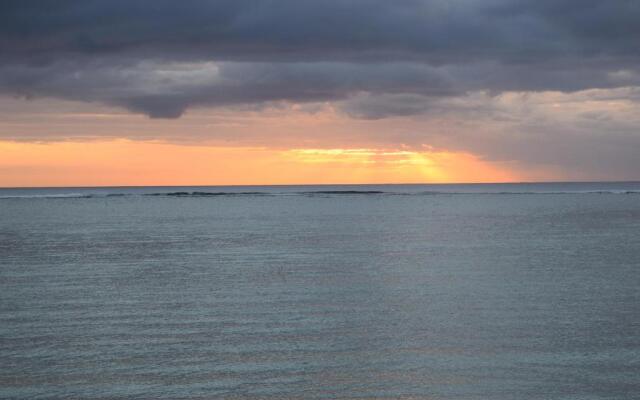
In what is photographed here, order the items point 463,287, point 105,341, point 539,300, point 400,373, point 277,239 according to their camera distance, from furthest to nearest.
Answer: point 277,239, point 463,287, point 539,300, point 105,341, point 400,373


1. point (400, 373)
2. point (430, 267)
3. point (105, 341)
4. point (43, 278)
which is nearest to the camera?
point (400, 373)

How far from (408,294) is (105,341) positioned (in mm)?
10457

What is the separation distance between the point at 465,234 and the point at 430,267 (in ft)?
66.9

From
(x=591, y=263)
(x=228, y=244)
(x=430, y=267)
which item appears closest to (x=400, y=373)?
(x=430, y=267)

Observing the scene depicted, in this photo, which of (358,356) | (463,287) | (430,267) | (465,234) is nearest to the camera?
(358,356)

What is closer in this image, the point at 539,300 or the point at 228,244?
the point at 539,300

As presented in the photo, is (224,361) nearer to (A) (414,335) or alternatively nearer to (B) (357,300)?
(A) (414,335)

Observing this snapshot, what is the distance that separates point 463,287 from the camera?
26.6 m

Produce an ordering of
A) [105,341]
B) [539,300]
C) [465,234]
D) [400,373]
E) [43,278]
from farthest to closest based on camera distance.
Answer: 1. [465,234]
2. [43,278]
3. [539,300]
4. [105,341]
5. [400,373]

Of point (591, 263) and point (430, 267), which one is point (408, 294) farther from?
point (591, 263)

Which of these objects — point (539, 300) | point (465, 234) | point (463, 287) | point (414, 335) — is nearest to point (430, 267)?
point (463, 287)

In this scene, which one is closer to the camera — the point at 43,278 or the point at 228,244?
the point at 43,278

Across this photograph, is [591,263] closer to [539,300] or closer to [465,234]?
[539,300]

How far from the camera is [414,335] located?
18641 millimetres
